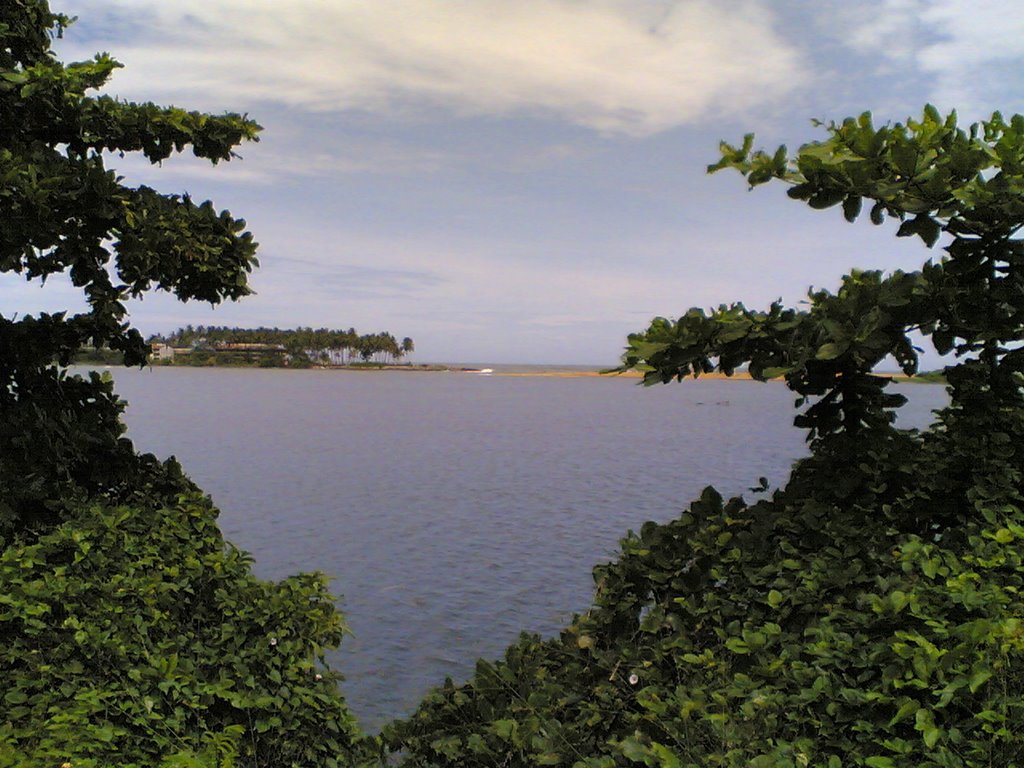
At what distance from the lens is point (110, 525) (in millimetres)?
6250

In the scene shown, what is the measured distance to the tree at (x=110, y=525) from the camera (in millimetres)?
5500

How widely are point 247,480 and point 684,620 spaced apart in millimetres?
20322

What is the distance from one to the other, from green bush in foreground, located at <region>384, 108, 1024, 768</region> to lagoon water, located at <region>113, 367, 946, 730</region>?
2.84 feet

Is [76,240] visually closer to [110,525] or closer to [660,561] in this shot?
[110,525]

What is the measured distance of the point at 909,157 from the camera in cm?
371

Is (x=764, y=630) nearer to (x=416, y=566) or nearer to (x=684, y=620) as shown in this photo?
(x=684, y=620)

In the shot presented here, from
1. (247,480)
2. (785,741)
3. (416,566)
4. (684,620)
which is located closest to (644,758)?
(785,741)

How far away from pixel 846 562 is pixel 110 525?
17.2 ft

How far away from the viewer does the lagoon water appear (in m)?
11.2

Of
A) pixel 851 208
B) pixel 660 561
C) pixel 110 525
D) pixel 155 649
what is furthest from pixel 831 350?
pixel 110 525

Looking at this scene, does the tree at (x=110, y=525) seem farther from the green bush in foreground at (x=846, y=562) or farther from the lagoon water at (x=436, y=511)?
the lagoon water at (x=436, y=511)

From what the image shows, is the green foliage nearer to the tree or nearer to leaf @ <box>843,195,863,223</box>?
the tree

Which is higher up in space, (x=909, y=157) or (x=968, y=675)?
(x=909, y=157)

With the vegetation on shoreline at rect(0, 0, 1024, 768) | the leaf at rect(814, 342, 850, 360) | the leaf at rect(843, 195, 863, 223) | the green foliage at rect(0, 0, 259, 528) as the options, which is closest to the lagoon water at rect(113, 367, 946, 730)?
the vegetation on shoreline at rect(0, 0, 1024, 768)
